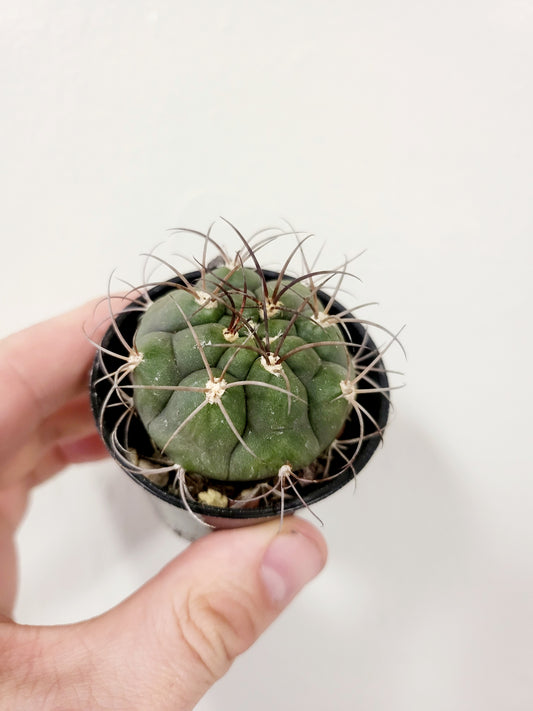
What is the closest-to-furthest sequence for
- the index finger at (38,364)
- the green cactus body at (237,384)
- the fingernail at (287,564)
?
the green cactus body at (237,384)
the fingernail at (287,564)
the index finger at (38,364)

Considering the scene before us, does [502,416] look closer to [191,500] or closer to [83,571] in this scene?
[191,500]

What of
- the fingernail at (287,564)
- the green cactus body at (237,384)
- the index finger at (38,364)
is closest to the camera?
the green cactus body at (237,384)

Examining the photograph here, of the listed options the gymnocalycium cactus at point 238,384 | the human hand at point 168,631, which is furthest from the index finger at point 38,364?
the gymnocalycium cactus at point 238,384

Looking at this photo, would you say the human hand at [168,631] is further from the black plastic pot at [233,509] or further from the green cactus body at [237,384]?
the green cactus body at [237,384]

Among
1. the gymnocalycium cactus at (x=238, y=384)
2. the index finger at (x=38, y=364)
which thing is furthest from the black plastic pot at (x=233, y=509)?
the index finger at (x=38, y=364)

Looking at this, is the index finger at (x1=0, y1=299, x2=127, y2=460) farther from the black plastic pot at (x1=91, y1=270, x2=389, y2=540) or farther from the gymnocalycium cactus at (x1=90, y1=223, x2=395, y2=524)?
the gymnocalycium cactus at (x1=90, y1=223, x2=395, y2=524)

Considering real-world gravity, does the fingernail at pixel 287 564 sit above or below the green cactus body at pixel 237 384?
below

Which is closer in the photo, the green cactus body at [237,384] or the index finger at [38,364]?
the green cactus body at [237,384]

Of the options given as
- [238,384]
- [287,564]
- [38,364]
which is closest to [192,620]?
[287,564]
